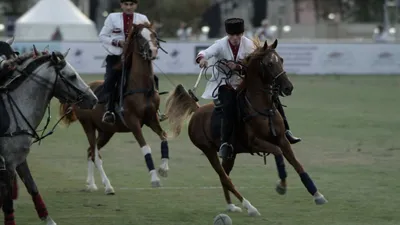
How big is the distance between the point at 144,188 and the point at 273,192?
1909 millimetres

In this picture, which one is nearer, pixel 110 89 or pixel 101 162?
pixel 110 89

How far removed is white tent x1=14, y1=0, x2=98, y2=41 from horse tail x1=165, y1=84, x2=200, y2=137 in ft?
114

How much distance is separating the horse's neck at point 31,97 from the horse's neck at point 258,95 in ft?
8.80

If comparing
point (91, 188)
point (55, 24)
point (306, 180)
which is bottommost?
point (55, 24)

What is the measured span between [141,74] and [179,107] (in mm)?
1153

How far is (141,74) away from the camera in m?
14.5

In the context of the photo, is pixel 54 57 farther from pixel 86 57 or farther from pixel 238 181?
pixel 86 57

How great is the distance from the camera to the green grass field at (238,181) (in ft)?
40.0

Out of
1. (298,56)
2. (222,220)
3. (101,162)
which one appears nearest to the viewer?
(222,220)

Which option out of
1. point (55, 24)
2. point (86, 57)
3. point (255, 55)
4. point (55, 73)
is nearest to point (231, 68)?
point (255, 55)

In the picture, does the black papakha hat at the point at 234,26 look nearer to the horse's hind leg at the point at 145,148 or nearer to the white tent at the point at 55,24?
the horse's hind leg at the point at 145,148

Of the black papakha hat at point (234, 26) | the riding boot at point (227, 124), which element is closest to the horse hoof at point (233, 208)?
the riding boot at point (227, 124)

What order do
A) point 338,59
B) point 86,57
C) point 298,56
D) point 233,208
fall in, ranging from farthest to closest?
point 338,59 < point 298,56 < point 86,57 < point 233,208

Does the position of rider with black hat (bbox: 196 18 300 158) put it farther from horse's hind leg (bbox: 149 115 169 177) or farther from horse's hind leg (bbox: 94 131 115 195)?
horse's hind leg (bbox: 94 131 115 195)
